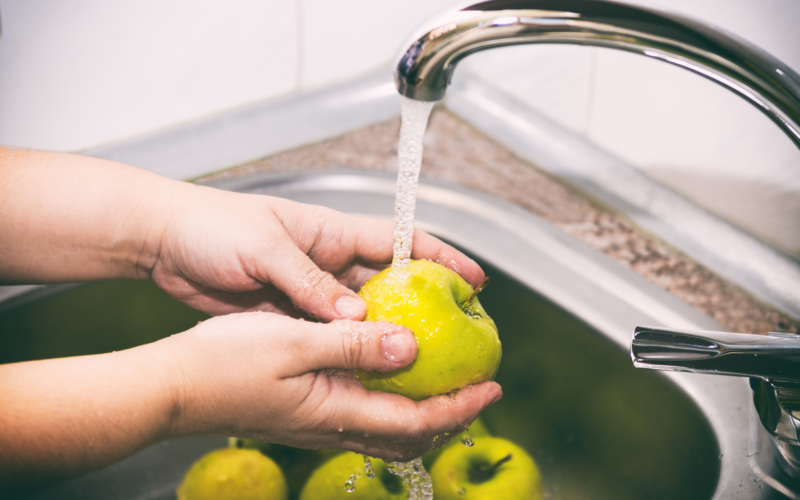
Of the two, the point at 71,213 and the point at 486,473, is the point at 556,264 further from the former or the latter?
the point at 71,213

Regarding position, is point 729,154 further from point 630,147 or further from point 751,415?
point 751,415

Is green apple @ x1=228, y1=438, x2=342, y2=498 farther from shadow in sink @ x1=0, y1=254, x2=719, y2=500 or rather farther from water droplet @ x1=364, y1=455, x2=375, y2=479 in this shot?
shadow in sink @ x1=0, y1=254, x2=719, y2=500

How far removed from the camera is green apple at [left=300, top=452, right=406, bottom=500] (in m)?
0.78

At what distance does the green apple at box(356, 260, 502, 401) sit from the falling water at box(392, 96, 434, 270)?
0.13 ft

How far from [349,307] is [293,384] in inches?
4.1

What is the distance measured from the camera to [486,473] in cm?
79

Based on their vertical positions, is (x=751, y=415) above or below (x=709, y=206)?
below

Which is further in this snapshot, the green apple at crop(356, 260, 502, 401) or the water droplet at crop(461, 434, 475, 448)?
the water droplet at crop(461, 434, 475, 448)

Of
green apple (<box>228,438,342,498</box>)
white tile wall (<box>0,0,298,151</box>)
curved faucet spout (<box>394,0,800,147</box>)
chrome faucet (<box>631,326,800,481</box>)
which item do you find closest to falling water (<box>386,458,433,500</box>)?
green apple (<box>228,438,342,498</box>)

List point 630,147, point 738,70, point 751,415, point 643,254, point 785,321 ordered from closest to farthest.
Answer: point 738,70 < point 751,415 < point 785,321 < point 643,254 < point 630,147

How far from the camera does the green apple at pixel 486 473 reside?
755mm

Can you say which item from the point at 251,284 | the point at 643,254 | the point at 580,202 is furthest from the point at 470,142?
the point at 251,284

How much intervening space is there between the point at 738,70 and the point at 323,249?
21.1 inches

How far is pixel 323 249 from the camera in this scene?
0.82 m
